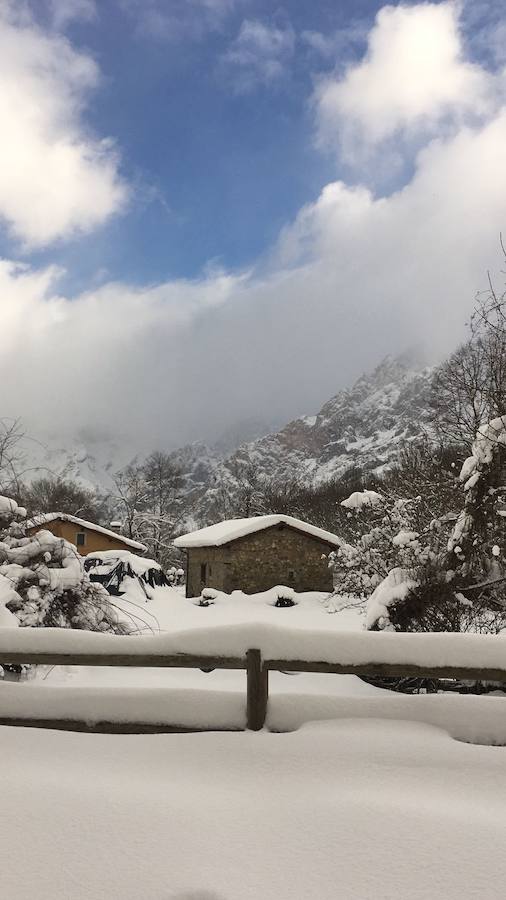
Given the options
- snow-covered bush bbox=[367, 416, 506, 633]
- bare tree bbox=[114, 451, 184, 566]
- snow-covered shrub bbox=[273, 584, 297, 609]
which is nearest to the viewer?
snow-covered bush bbox=[367, 416, 506, 633]

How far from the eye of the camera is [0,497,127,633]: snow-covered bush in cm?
962

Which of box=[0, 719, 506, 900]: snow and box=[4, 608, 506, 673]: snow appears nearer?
box=[0, 719, 506, 900]: snow

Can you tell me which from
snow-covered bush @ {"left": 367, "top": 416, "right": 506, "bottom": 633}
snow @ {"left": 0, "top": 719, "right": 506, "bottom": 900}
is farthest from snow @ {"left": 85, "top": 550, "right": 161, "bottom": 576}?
snow @ {"left": 0, "top": 719, "right": 506, "bottom": 900}

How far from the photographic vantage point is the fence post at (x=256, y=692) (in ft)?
14.8

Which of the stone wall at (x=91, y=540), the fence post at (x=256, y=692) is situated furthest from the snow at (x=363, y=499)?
the stone wall at (x=91, y=540)

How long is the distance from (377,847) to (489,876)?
0.51 meters

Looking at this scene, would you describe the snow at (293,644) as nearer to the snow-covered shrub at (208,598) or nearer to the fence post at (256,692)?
the fence post at (256,692)

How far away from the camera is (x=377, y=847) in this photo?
306cm

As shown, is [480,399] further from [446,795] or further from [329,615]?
[329,615]

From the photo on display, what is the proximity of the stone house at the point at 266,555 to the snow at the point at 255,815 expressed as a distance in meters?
27.1

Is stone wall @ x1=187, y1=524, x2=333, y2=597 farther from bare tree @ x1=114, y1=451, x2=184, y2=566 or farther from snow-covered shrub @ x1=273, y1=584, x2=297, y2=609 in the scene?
bare tree @ x1=114, y1=451, x2=184, y2=566

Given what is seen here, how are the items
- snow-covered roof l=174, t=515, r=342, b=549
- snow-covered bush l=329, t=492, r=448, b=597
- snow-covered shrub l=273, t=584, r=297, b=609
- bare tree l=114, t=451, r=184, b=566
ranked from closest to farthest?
snow-covered bush l=329, t=492, r=448, b=597
snow-covered shrub l=273, t=584, r=297, b=609
snow-covered roof l=174, t=515, r=342, b=549
bare tree l=114, t=451, r=184, b=566

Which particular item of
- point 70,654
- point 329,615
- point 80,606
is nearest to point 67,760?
point 70,654

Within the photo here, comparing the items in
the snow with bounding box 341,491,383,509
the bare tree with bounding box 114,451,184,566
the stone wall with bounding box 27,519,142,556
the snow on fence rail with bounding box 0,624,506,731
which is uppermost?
the bare tree with bounding box 114,451,184,566
